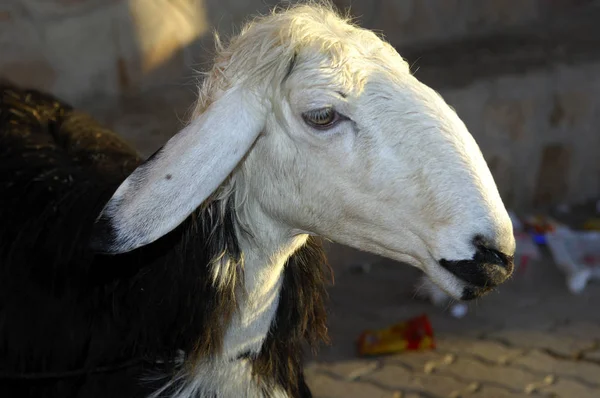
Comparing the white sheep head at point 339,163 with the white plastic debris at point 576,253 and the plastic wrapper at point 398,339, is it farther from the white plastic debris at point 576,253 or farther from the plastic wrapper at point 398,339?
the white plastic debris at point 576,253

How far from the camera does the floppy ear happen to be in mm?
1672

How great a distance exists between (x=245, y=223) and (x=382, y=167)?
0.43 m

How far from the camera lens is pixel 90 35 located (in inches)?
168

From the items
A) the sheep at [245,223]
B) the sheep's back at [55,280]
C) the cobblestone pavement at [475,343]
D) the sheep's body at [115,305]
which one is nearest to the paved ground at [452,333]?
the cobblestone pavement at [475,343]

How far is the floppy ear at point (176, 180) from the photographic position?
1672mm

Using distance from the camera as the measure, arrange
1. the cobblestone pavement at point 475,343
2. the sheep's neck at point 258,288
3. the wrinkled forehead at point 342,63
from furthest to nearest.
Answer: the cobblestone pavement at point 475,343
the sheep's neck at point 258,288
the wrinkled forehead at point 342,63

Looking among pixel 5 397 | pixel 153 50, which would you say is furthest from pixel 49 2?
pixel 5 397

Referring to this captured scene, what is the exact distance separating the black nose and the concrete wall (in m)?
2.58

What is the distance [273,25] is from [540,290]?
287 centimetres

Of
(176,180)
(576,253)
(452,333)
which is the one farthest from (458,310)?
(176,180)

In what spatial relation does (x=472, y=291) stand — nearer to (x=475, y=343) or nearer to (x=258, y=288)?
(x=258, y=288)

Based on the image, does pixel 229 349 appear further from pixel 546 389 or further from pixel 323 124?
pixel 546 389

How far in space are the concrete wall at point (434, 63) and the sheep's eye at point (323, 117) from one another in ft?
7.81

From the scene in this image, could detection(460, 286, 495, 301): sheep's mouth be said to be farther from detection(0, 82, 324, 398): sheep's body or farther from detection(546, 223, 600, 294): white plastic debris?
detection(546, 223, 600, 294): white plastic debris
